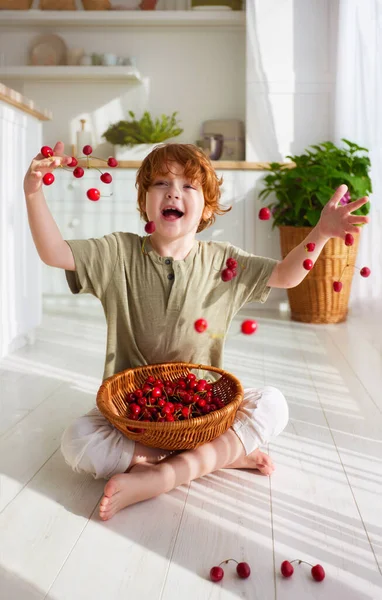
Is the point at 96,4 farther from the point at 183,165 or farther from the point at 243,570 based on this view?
the point at 243,570

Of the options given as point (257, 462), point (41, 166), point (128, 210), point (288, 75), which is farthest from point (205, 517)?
point (288, 75)

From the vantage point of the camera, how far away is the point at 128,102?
13.7 ft

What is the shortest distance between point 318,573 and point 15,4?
386 cm

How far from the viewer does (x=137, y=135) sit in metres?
3.81

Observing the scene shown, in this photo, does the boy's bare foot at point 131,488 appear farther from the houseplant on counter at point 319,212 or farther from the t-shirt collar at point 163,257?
the houseplant on counter at point 319,212

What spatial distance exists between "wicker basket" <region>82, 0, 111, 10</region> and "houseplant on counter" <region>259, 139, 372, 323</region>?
1549mm

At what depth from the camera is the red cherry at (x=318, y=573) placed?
1.03 m

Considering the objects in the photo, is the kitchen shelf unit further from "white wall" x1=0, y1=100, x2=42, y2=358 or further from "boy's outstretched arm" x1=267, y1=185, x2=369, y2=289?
"boy's outstretched arm" x1=267, y1=185, x2=369, y2=289

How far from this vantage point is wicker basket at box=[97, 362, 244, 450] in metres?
1.26

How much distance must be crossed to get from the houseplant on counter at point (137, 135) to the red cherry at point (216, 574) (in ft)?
9.87

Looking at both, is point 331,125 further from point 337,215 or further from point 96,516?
point 96,516

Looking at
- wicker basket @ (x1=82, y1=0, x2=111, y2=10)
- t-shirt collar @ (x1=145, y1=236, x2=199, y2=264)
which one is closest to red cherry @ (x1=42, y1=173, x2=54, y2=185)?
t-shirt collar @ (x1=145, y1=236, x2=199, y2=264)

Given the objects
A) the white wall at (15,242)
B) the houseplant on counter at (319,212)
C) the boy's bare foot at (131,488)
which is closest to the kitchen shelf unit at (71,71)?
the houseplant on counter at (319,212)

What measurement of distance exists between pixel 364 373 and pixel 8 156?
58.7 inches
